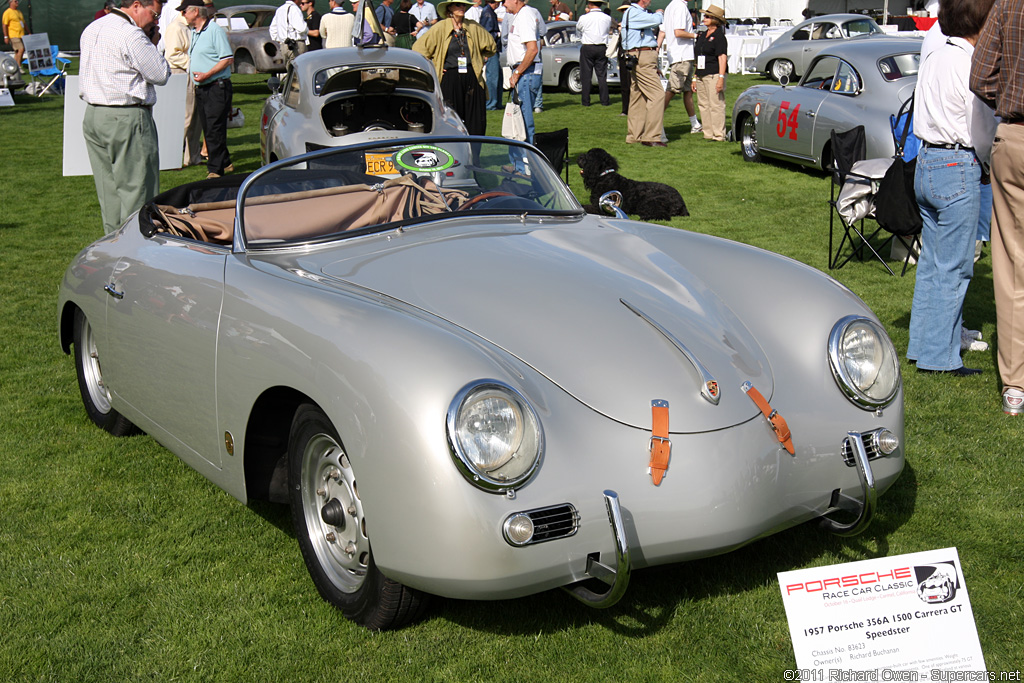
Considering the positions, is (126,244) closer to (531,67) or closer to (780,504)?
(780,504)

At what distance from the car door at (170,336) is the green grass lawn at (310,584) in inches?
15.9

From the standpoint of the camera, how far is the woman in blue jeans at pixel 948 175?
5043 mm

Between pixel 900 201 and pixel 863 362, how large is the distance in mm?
3439

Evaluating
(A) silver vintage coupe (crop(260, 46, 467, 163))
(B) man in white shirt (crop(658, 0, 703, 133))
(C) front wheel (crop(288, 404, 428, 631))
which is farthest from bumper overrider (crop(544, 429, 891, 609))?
(B) man in white shirt (crop(658, 0, 703, 133))

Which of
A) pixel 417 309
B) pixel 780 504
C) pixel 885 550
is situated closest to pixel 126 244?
pixel 417 309

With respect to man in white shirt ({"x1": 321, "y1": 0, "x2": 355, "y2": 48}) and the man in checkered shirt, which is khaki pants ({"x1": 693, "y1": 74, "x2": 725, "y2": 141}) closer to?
man in white shirt ({"x1": 321, "y1": 0, "x2": 355, "y2": 48})

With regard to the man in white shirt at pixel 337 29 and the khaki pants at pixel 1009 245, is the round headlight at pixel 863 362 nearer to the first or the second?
the khaki pants at pixel 1009 245

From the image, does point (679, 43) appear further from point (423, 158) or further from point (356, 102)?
point (423, 158)

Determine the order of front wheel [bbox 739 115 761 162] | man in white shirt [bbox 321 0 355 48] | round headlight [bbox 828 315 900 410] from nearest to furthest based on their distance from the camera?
round headlight [bbox 828 315 900 410] → front wheel [bbox 739 115 761 162] → man in white shirt [bbox 321 0 355 48]

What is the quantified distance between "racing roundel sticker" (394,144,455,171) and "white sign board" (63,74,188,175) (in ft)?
16.7

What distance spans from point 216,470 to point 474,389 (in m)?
1.40

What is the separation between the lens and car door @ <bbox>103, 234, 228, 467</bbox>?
3.65 m

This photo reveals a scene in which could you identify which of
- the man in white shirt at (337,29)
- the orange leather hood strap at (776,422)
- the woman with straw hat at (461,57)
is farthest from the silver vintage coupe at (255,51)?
the orange leather hood strap at (776,422)

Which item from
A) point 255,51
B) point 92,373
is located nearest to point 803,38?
point 255,51
